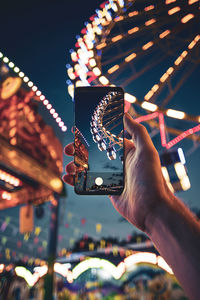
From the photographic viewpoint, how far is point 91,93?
1696mm

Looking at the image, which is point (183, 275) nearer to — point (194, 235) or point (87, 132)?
point (194, 235)

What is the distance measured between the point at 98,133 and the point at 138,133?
0.28m

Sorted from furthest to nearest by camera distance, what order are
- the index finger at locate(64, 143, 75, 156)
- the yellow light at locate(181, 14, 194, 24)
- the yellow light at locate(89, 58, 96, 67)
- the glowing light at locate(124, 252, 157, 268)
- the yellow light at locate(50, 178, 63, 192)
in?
the yellow light at locate(50, 178, 63, 192) → the glowing light at locate(124, 252, 157, 268) → the yellow light at locate(181, 14, 194, 24) → the yellow light at locate(89, 58, 96, 67) → the index finger at locate(64, 143, 75, 156)

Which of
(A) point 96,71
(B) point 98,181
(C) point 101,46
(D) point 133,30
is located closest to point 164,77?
(A) point 96,71

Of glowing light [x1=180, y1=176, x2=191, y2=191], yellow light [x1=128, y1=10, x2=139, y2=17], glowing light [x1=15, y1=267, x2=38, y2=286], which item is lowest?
glowing light [x1=15, y1=267, x2=38, y2=286]

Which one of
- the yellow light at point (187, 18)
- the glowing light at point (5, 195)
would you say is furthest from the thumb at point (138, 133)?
the glowing light at point (5, 195)

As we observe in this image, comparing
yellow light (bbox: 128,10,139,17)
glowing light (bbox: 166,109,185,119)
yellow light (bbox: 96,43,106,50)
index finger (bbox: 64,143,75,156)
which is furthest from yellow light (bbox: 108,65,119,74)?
index finger (bbox: 64,143,75,156)

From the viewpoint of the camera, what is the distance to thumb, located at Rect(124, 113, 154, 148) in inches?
64.0

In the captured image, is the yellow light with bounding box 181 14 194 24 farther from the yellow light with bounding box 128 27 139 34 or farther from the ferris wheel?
the ferris wheel

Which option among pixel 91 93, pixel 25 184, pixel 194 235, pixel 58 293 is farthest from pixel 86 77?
pixel 58 293

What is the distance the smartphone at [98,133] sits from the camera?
166cm

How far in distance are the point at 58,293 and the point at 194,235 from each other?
9.59 m

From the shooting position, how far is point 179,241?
Answer: 104 centimetres

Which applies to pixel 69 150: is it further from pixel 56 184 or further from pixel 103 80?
pixel 56 184
